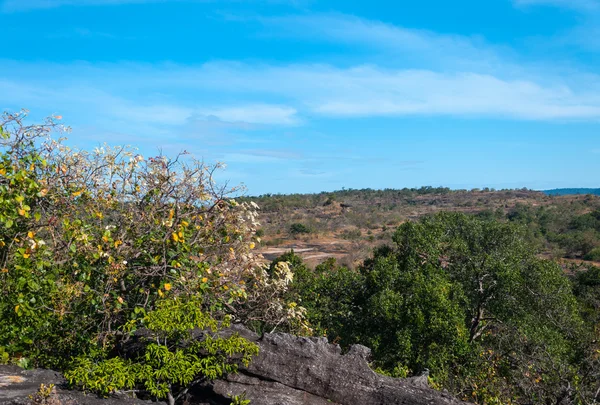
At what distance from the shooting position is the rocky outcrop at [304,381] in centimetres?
737

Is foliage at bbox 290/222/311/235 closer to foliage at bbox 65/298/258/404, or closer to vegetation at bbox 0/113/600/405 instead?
vegetation at bbox 0/113/600/405

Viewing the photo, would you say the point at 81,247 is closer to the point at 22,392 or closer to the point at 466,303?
the point at 22,392

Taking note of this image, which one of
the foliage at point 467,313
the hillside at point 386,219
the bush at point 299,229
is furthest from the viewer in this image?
the bush at point 299,229

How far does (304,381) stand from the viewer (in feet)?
25.3

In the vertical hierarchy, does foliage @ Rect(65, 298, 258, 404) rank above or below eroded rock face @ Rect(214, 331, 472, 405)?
above

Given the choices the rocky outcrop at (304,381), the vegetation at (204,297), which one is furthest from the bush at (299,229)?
the rocky outcrop at (304,381)

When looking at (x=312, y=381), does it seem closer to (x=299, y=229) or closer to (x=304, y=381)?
(x=304, y=381)

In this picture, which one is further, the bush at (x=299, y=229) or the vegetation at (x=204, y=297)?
the bush at (x=299, y=229)

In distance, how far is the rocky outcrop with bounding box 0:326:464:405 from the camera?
7.37 meters

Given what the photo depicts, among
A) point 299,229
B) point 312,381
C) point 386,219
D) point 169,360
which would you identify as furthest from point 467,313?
point 386,219

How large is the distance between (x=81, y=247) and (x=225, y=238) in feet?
8.10

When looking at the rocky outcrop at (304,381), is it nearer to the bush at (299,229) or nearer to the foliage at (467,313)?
the foliage at (467,313)

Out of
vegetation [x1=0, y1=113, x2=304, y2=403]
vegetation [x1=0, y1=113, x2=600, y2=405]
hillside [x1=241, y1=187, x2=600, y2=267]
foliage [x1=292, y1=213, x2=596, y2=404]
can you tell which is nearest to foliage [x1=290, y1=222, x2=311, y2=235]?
hillside [x1=241, y1=187, x2=600, y2=267]

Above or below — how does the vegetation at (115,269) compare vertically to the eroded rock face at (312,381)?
above
